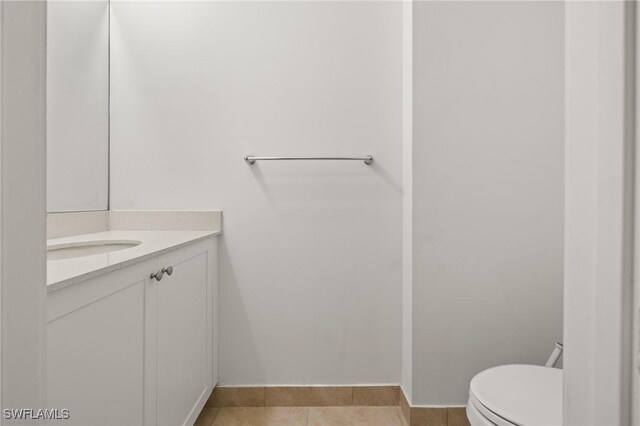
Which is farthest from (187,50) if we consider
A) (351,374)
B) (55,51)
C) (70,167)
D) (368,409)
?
(368,409)

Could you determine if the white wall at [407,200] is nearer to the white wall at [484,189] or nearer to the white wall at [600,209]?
the white wall at [484,189]

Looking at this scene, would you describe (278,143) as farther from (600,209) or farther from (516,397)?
(600,209)

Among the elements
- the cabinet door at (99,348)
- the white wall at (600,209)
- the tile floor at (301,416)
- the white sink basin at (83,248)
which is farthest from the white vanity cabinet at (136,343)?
the white wall at (600,209)

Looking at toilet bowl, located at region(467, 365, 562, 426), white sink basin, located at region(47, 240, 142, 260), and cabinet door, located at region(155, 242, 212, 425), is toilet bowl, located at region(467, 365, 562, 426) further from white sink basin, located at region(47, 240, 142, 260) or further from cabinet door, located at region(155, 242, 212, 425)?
white sink basin, located at region(47, 240, 142, 260)

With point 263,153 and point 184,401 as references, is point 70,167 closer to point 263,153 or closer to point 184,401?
point 263,153

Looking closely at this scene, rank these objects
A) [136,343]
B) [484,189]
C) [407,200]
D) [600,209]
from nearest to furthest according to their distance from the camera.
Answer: [600,209], [136,343], [484,189], [407,200]

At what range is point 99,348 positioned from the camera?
2.78ft

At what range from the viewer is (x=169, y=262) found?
1.22m

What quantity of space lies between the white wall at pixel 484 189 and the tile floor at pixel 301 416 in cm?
22

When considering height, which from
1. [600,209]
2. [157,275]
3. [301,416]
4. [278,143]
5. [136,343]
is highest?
[278,143]

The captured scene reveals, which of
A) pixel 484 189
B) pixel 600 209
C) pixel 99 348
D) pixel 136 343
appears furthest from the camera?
pixel 484 189

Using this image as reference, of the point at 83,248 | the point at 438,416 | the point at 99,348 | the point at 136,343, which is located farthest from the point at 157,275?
the point at 438,416

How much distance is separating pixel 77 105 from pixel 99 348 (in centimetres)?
112

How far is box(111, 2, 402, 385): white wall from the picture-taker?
176cm
